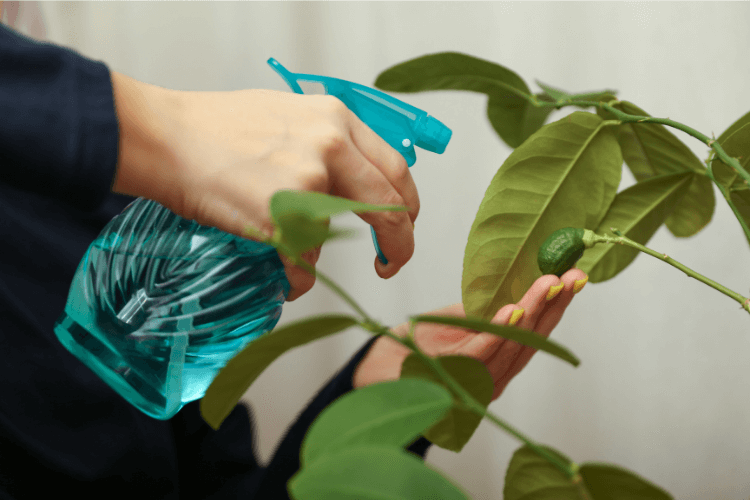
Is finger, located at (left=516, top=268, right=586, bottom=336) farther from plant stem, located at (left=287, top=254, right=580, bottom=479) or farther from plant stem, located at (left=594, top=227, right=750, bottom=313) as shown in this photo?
plant stem, located at (left=287, top=254, right=580, bottom=479)

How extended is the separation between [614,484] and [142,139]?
26 centimetres

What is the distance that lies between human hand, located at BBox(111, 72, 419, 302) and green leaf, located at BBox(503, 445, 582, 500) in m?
0.16

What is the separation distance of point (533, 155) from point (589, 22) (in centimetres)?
62

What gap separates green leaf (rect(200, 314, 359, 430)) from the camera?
0.54 ft

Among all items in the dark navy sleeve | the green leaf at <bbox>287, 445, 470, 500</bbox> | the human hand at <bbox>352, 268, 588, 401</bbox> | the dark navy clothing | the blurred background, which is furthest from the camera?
the blurred background

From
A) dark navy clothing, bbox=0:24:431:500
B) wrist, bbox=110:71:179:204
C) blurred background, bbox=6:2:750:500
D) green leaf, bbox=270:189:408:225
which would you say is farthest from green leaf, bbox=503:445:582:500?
blurred background, bbox=6:2:750:500

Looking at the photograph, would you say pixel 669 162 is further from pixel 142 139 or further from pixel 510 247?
pixel 142 139

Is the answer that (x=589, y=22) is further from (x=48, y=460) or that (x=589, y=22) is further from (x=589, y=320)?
(x=48, y=460)

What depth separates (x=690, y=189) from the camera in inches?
15.6

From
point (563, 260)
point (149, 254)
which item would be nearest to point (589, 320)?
point (563, 260)

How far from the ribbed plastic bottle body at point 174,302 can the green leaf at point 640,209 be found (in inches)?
9.7

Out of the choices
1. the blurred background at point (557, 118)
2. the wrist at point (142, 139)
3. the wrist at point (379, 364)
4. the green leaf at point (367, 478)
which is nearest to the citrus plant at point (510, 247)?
the green leaf at point (367, 478)

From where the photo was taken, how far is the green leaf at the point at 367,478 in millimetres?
120

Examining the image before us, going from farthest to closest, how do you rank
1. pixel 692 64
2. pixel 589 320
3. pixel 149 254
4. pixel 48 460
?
pixel 589 320 < pixel 692 64 < pixel 48 460 < pixel 149 254
